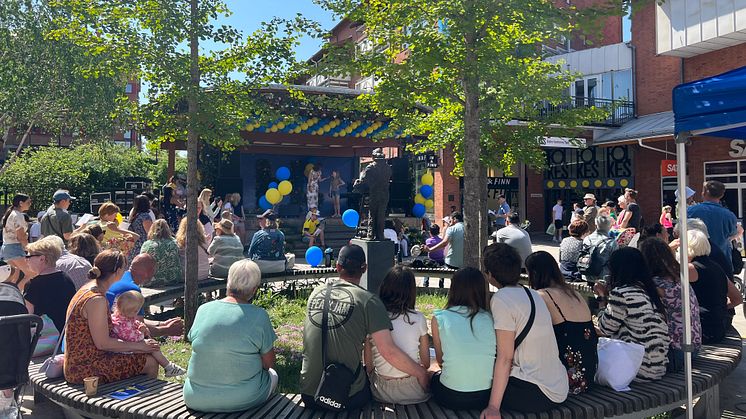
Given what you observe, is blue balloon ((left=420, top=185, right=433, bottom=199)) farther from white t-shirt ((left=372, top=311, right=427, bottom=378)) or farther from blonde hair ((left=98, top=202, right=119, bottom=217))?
white t-shirt ((left=372, top=311, right=427, bottom=378))

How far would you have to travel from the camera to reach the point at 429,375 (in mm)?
3410

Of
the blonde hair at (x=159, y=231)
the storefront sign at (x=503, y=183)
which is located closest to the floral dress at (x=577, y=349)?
the blonde hair at (x=159, y=231)

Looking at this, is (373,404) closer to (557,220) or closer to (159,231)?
(159,231)

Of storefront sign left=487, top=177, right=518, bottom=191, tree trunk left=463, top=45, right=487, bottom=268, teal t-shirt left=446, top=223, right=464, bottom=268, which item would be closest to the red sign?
storefront sign left=487, top=177, right=518, bottom=191

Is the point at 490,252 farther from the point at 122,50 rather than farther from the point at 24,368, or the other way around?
the point at 122,50

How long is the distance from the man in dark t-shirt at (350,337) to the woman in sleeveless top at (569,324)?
3.19ft

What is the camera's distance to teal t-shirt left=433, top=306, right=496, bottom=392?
3.10 m

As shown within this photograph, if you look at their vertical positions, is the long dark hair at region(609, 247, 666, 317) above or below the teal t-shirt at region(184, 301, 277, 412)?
above

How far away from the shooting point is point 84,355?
368 centimetres

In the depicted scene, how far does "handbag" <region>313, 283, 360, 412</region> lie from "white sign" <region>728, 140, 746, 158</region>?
62.9 ft

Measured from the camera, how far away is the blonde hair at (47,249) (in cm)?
440

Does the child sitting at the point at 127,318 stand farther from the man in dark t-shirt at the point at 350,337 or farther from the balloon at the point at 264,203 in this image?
the balloon at the point at 264,203

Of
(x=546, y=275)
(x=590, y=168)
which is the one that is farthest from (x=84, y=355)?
(x=590, y=168)

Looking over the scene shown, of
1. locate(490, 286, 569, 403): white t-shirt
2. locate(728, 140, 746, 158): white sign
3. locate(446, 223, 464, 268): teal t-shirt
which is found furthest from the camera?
locate(728, 140, 746, 158): white sign
